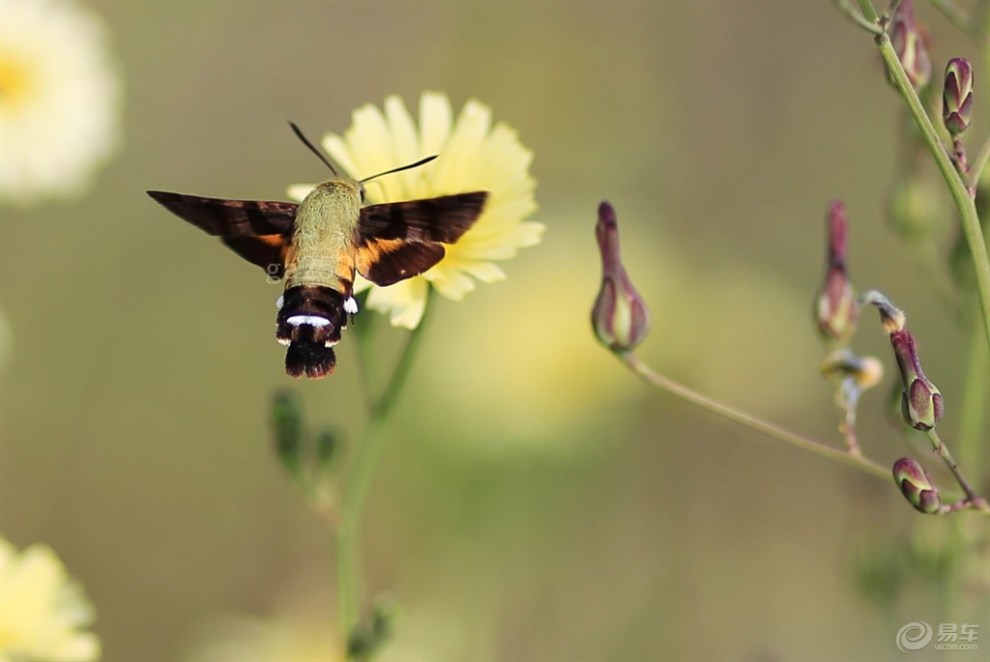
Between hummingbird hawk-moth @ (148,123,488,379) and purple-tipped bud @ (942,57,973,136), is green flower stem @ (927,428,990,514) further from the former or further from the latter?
hummingbird hawk-moth @ (148,123,488,379)

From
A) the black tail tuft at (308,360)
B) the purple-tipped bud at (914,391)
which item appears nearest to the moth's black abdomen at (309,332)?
the black tail tuft at (308,360)

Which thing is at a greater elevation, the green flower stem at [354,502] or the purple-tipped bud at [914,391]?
the green flower stem at [354,502]

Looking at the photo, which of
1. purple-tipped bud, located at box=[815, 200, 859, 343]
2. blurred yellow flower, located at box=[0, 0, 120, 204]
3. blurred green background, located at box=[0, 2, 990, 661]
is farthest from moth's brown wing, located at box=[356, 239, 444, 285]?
blurred yellow flower, located at box=[0, 0, 120, 204]

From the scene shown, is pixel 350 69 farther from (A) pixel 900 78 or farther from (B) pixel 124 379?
(A) pixel 900 78

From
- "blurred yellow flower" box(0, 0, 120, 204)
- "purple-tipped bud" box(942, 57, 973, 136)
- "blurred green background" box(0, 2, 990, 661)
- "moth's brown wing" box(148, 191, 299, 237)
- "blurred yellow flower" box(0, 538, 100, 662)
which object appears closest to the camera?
"purple-tipped bud" box(942, 57, 973, 136)

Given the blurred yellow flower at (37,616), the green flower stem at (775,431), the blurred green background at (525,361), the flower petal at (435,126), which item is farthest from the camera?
the blurred green background at (525,361)

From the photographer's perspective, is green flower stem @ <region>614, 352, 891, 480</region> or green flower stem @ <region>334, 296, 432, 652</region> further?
green flower stem @ <region>334, 296, 432, 652</region>

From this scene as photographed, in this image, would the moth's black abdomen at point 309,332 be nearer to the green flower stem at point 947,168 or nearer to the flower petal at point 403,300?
the flower petal at point 403,300
